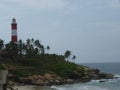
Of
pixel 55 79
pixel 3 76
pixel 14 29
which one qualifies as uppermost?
pixel 14 29

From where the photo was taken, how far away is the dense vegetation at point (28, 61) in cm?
9453

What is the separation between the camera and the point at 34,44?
117m

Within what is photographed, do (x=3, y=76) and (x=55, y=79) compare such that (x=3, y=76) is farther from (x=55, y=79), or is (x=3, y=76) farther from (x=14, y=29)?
(x=14, y=29)

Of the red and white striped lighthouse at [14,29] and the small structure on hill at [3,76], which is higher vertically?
the red and white striped lighthouse at [14,29]

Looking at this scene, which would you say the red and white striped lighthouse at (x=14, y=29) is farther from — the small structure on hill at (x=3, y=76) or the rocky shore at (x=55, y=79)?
the small structure on hill at (x=3, y=76)

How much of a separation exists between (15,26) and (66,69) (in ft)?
52.7

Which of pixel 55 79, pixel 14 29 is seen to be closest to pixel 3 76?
pixel 55 79

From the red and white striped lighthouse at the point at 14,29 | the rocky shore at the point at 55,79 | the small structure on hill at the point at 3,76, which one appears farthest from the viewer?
the red and white striped lighthouse at the point at 14,29

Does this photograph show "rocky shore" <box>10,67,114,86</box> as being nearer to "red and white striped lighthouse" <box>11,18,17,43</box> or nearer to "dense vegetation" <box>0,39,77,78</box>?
"dense vegetation" <box>0,39,77,78</box>

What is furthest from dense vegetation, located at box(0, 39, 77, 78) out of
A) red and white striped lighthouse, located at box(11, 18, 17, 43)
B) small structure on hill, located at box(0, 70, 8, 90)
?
small structure on hill, located at box(0, 70, 8, 90)

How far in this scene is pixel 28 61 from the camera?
10069 cm

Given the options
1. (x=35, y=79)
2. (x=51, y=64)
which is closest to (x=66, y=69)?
(x=51, y=64)

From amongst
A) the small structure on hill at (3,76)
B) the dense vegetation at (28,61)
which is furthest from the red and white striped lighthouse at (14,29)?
the small structure on hill at (3,76)

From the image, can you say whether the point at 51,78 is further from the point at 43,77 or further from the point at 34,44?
the point at 34,44
